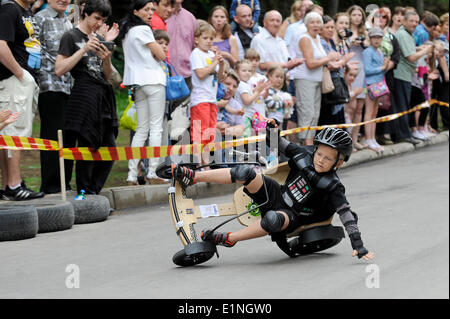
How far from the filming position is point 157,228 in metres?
8.82

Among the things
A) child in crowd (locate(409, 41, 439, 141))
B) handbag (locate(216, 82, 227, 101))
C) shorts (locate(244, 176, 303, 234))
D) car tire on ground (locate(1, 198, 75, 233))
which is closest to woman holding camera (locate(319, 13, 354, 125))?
handbag (locate(216, 82, 227, 101))

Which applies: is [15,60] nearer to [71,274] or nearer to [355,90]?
[71,274]

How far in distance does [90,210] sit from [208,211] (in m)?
2.41

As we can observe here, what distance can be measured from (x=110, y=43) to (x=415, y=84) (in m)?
8.25

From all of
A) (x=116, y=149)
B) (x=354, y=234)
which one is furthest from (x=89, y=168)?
(x=354, y=234)

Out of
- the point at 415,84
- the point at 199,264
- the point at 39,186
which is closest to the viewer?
the point at 199,264

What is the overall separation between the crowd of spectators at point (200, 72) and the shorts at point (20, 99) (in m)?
Answer: 0.01

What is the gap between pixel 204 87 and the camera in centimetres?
1112

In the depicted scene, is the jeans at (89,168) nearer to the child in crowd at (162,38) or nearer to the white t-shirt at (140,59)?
the white t-shirt at (140,59)

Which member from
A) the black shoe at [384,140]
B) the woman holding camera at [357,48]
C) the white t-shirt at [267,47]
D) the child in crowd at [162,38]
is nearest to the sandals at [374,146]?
the woman holding camera at [357,48]

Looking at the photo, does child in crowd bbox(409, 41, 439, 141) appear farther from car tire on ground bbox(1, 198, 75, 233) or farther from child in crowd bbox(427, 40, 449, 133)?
car tire on ground bbox(1, 198, 75, 233)

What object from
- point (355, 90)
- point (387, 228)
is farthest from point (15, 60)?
point (355, 90)

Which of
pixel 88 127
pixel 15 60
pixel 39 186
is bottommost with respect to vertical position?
pixel 39 186

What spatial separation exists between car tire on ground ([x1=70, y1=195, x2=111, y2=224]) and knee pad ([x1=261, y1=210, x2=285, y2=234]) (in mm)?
2845
